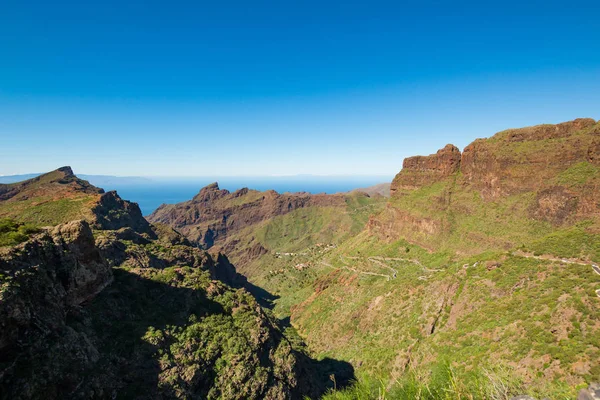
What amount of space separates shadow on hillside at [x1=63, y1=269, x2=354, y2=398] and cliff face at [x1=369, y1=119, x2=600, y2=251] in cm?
5315

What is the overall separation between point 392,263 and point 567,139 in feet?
162

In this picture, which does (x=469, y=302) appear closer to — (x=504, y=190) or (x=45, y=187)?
(x=504, y=190)

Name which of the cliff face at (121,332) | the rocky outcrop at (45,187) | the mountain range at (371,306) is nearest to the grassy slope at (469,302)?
the mountain range at (371,306)

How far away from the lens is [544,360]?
2445cm

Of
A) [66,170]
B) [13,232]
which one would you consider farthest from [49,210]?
[66,170]

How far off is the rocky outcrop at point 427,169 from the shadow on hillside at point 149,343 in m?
73.0

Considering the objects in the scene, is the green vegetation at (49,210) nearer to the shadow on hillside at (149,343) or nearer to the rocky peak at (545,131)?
the shadow on hillside at (149,343)

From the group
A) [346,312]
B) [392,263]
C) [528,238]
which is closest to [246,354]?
[346,312]

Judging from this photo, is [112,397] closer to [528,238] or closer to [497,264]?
[497,264]

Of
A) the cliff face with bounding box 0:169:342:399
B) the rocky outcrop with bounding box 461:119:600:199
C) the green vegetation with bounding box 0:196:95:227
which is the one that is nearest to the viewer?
the cliff face with bounding box 0:169:342:399

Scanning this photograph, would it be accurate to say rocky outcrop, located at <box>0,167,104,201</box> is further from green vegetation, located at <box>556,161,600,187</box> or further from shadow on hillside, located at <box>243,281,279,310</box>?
green vegetation, located at <box>556,161,600,187</box>

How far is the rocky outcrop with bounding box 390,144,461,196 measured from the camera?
277 feet

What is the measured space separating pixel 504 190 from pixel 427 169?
27209mm

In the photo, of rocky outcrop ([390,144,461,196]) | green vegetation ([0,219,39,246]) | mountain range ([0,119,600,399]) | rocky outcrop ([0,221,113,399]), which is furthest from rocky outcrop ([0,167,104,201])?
rocky outcrop ([390,144,461,196])
